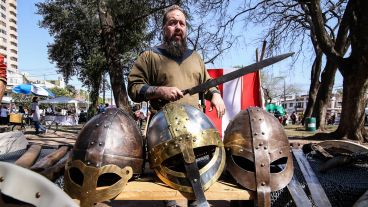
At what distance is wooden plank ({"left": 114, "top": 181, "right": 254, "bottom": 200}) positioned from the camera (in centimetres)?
185

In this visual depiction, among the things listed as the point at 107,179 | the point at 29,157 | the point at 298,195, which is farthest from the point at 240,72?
the point at 29,157

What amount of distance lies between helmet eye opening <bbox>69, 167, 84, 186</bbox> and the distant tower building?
307 feet

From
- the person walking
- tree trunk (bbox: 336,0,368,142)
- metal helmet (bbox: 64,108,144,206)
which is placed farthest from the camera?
the person walking

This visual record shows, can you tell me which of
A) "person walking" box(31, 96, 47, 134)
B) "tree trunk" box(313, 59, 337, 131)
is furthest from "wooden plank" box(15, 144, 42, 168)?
"tree trunk" box(313, 59, 337, 131)

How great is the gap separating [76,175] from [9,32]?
343 ft

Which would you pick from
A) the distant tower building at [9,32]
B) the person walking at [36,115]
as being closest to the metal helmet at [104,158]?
the person walking at [36,115]

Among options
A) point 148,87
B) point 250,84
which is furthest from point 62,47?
point 148,87

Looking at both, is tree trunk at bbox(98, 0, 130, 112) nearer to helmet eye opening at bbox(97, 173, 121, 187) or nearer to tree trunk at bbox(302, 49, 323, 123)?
helmet eye opening at bbox(97, 173, 121, 187)

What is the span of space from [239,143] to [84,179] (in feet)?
3.04

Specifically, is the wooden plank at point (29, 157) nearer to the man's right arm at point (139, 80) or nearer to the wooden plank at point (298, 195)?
the man's right arm at point (139, 80)

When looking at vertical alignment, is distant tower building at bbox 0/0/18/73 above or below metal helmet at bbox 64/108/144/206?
above

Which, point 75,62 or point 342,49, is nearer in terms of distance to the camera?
point 342,49

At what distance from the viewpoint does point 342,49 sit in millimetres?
16266

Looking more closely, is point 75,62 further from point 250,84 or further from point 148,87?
point 148,87
